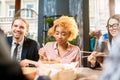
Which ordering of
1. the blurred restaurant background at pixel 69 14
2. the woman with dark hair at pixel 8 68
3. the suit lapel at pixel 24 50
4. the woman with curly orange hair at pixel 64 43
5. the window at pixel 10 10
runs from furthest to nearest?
the window at pixel 10 10 < the blurred restaurant background at pixel 69 14 < the woman with curly orange hair at pixel 64 43 < the suit lapel at pixel 24 50 < the woman with dark hair at pixel 8 68

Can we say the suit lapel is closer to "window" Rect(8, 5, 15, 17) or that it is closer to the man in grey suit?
the man in grey suit

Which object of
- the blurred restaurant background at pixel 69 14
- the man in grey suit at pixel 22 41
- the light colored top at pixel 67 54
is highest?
the blurred restaurant background at pixel 69 14

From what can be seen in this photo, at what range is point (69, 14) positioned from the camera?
220 inches

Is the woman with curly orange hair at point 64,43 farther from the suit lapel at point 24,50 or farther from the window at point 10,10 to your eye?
the window at point 10,10

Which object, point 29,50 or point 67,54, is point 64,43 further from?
point 29,50

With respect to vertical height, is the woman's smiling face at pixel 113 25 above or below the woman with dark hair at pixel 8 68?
above

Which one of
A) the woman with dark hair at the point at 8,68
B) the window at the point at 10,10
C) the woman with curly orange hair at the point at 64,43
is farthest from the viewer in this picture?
the window at the point at 10,10

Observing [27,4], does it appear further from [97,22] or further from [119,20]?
[119,20]

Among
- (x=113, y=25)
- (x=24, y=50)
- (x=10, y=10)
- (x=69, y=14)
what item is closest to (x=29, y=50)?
(x=24, y=50)

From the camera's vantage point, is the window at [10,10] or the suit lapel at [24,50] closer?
the suit lapel at [24,50]

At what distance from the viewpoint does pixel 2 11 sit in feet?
23.1

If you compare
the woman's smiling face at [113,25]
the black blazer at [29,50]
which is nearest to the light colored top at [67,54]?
the black blazer at [29,50]

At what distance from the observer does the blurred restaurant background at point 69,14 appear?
5.04m

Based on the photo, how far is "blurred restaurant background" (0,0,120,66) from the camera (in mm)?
5035
